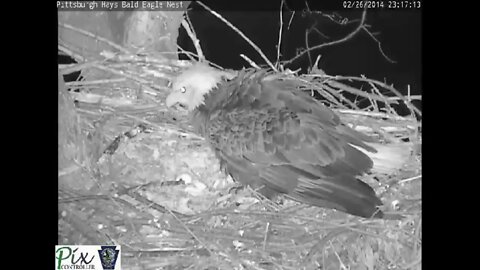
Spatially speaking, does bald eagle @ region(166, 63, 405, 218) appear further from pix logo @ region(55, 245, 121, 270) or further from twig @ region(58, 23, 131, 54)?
pix logo @ region(55, 245, 121, 270)

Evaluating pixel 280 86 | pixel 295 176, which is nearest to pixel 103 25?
pixel 280 86

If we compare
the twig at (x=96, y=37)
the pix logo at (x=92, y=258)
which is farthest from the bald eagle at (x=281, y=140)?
the pix logo at (x=92, y=258)

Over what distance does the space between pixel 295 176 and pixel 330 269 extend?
0.79 feet

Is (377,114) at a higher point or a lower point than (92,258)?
higher

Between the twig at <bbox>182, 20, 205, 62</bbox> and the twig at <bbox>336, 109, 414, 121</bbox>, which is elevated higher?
the twig at <bbox>182, 20, 205, 62</bbox>

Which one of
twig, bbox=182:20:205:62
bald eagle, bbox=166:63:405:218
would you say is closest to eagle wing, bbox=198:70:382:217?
bald eagle, bbox=166:63:405:218

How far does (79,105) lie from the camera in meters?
1.61

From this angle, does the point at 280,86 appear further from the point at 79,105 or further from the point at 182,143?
the point at 79,105

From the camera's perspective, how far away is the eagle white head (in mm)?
1576

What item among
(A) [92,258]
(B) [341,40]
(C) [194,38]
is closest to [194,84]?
(C) [194,38]

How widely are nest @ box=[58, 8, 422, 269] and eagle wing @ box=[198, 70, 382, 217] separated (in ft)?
0.11

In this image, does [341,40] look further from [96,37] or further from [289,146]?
[96,37]

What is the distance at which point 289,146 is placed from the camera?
153 centimetres

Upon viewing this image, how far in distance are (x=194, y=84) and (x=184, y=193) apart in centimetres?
27
